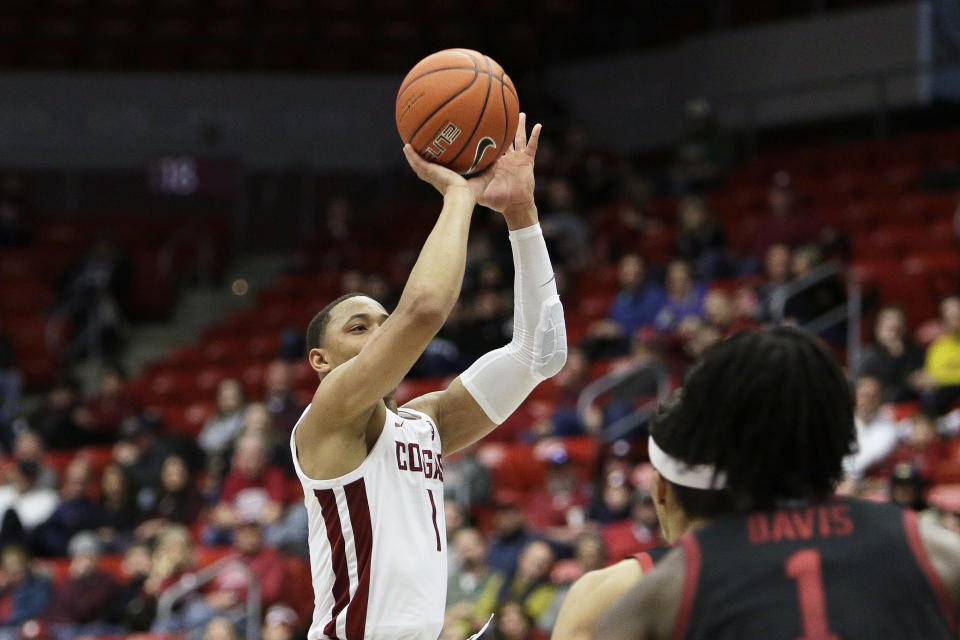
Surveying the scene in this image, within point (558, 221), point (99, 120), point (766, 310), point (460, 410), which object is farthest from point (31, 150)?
point (460, 410)

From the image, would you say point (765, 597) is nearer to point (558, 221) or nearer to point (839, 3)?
point (558, 221)

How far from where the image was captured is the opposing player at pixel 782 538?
7.30 ft

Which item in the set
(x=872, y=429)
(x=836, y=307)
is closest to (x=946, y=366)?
(x=872, y=429)

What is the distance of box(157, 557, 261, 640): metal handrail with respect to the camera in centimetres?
949

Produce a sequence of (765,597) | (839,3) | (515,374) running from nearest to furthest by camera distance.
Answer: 1. (765,597)
2. (515,374)
3. (839,3)

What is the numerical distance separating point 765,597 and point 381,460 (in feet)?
5.07

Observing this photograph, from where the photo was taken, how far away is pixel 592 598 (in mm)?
2902

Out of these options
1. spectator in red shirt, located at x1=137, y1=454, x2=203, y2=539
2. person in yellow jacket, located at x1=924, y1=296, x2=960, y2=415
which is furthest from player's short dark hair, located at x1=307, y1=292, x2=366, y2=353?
spectator in red shirt, located at x1=137, y1=454, x2=203, y2=539

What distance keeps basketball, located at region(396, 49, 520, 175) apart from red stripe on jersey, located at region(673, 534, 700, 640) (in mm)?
1745

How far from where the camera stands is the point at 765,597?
2240 mm

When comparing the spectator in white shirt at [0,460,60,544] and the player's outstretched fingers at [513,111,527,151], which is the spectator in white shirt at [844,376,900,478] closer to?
the player's outstretched fingers at [513,111,527,151]

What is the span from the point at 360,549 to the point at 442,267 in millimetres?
731

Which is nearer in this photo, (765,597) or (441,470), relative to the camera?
(765,597)

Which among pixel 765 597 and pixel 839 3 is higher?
pixel 839 3
